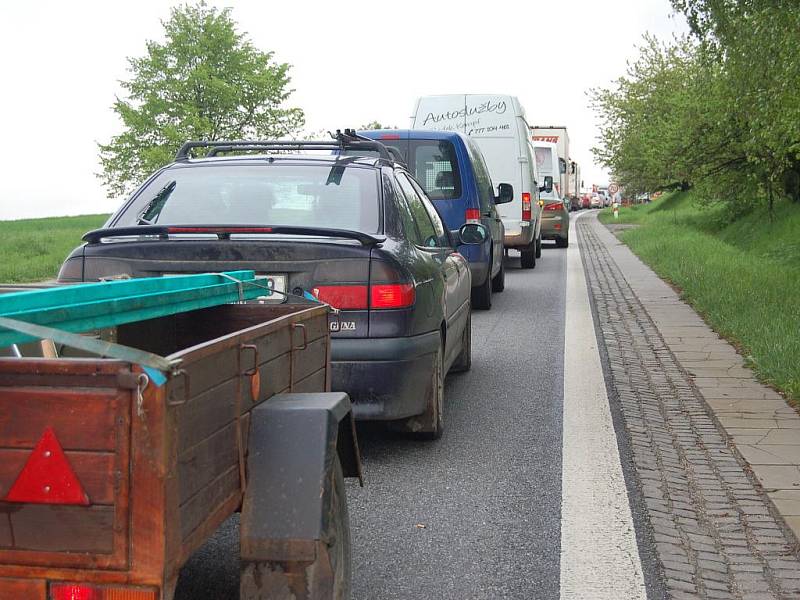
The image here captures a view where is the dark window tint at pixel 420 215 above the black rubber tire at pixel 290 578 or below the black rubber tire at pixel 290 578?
above

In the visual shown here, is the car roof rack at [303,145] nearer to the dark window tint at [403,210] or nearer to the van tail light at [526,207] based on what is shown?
the dark window tint at [403,210]

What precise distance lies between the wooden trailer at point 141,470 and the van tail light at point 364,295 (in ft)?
7.88

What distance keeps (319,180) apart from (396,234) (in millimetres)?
594

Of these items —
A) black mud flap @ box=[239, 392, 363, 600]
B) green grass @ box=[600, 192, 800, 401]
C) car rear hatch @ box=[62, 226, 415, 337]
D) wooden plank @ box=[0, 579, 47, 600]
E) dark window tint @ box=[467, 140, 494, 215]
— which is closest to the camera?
wooden plank @ box=[0, 579, 47, 600]

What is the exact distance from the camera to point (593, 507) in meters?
5.01

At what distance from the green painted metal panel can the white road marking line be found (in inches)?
65.2

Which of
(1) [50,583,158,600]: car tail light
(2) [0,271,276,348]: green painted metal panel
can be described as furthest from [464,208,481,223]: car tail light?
(1) [50,583,158,600]: car tail light

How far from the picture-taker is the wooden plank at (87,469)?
7.70ft

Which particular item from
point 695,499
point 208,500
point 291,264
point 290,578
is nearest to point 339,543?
point 290,578

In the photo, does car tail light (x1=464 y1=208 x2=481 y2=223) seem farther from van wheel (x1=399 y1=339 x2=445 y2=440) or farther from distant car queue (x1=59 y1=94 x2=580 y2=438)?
van wheel (x1=399 y1=339 x2=445 y2=440)

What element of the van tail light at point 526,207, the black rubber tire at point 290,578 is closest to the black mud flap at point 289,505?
the black rubber tire at point 290,578

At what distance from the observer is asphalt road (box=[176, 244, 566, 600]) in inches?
160

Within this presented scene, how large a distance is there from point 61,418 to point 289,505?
2.66 feet

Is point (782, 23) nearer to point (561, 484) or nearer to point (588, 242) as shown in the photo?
point (561, 484)
